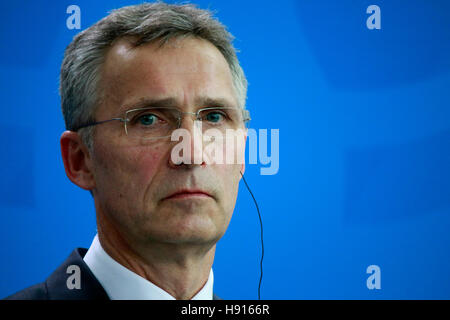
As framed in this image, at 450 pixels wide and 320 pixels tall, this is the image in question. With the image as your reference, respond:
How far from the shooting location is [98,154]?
2195 millimetres

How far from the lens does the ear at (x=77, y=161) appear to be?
2297mm

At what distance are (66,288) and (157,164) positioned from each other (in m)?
0.63

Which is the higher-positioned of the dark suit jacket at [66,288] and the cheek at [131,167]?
the cheek at [131,167]

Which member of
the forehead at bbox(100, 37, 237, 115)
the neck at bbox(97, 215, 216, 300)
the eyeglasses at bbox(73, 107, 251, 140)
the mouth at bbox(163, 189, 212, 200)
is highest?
the forehead at bbox(100, 37, 237, 115)

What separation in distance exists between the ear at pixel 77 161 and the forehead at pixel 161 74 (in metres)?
0.25

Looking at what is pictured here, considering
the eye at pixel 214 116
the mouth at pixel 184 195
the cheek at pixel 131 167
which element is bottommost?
the mouth at pixel 184 195

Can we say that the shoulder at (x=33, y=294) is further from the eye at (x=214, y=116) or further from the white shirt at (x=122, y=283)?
the eye at (x=214, y=116)

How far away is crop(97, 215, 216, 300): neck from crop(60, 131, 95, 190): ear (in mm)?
231

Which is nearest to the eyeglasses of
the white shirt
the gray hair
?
the gray hair

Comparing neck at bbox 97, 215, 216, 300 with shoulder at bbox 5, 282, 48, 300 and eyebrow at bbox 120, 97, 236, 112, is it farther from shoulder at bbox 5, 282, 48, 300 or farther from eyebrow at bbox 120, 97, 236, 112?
eyebrow at bbox 120, 97, 236, 112

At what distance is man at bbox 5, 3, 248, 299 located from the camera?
6.73 ft

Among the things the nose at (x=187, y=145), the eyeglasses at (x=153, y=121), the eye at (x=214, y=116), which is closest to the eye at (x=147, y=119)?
the eyeglasses at (x=153, y=121)

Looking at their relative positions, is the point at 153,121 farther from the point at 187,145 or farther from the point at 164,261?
the point at 164,261
